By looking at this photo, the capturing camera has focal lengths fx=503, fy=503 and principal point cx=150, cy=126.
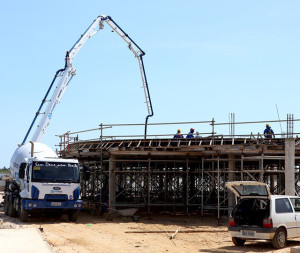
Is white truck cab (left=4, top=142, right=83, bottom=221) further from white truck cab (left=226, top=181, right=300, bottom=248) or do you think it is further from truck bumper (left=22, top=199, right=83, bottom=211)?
white truck cab (left=226, top=181, right=300, bottom=248)

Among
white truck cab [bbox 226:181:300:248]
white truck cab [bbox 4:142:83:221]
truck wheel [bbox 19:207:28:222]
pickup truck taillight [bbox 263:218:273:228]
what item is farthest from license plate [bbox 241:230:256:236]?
truck wheel [bbox 19:207:28:222]

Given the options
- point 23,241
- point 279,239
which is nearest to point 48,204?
point 23,241

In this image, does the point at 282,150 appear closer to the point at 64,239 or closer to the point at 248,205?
the point at 248,205

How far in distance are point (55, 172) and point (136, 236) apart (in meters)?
5.44

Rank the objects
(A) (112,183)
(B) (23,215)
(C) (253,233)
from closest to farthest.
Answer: (C) (253,233) → (B) (23,215) → (A) (112,183)

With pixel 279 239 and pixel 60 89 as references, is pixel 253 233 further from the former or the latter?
pixel 60 89

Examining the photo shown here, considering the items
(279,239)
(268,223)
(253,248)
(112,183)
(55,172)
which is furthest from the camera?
(112,183)

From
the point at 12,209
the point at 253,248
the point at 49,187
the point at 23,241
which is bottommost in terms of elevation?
the point at 253,248

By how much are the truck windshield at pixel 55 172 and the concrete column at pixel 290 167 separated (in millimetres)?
8818

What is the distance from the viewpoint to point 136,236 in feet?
58.7

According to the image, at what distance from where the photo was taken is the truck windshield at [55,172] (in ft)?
69.9

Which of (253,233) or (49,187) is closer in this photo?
(253,233)

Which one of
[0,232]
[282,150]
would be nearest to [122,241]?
[0,232]

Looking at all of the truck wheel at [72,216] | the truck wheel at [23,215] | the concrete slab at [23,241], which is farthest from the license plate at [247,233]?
the truck wheel at [23,215]
